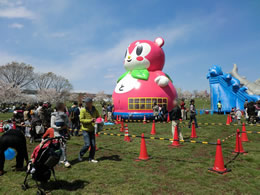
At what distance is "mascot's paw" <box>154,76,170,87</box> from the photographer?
55.4 feet

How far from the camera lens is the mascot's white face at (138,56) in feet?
59.3

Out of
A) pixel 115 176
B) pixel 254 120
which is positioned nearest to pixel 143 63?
pixel 254 120

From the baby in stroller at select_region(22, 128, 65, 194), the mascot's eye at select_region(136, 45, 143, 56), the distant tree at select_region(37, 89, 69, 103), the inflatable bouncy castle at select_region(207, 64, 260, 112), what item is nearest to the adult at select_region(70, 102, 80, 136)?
the baby in stroller at select_region(22, 128, 65, 194)

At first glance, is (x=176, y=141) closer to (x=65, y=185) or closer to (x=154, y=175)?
(x=154, y=175)

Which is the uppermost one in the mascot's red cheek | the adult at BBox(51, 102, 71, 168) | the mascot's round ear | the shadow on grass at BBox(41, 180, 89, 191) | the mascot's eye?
the mascot's round ear

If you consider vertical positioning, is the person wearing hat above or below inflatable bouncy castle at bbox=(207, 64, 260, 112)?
below

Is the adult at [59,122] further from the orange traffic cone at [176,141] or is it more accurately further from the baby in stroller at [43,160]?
the orange traffic cone at [176,141]

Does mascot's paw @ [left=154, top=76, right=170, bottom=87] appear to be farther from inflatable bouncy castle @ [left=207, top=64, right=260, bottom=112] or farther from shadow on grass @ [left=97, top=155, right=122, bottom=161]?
inflatable bouncy castle @ [left=207, top=64, right=260, bottom=112]

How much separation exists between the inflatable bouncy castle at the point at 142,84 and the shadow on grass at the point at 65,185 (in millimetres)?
12504

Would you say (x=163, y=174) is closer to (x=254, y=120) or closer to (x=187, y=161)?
(x=187, y=161)

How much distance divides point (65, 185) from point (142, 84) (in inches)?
533

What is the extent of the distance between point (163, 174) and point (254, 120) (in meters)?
13.5

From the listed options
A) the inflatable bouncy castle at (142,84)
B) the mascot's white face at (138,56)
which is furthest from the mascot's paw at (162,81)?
the mascot's white face at (138,56)

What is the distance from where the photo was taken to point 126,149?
7.90m
